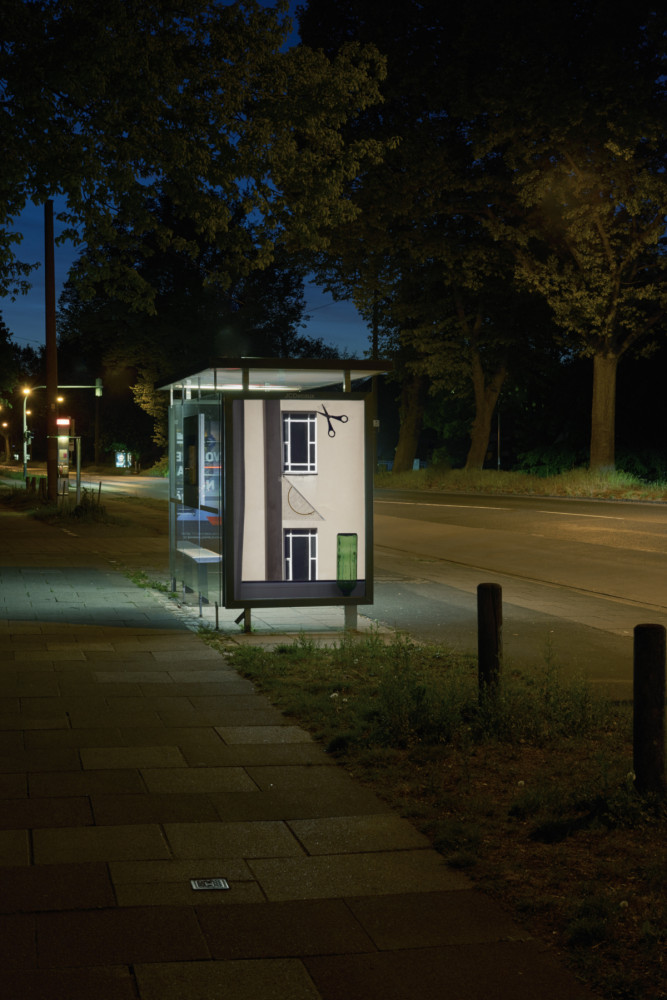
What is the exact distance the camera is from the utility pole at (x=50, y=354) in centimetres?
2862

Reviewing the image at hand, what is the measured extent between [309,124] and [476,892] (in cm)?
1415

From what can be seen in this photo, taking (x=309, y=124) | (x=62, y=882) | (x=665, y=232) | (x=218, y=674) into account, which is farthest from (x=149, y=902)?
(x=665, y=232)

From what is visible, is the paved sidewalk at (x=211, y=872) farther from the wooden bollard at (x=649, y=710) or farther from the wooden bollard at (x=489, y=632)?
the wooden bollard at (x=489, y=632)

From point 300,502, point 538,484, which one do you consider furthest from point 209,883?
point 538,484

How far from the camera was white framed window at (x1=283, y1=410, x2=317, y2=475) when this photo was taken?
10133 mm

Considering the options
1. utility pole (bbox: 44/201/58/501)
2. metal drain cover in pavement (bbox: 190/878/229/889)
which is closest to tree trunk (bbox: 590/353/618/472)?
utility pole (bbox: 44/201/58/501)

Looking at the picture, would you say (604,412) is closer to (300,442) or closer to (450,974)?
(300,442)

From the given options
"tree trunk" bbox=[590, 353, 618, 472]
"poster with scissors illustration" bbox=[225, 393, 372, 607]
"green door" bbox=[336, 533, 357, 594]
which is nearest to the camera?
"poster with scissors illustration" bbox=[225, 393, 372, 607]

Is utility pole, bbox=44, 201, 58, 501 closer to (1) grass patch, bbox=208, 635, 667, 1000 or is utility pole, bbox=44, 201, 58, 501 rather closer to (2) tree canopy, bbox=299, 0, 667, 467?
(2) tree canopy, bbox=299, 0, 667, 467

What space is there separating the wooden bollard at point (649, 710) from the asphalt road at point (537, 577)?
233cm

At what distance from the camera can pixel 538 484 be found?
121 ft

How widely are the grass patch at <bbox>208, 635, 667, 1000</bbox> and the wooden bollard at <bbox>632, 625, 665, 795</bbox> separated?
109 millimetres

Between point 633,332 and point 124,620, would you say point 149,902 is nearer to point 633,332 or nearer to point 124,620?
point 124,620

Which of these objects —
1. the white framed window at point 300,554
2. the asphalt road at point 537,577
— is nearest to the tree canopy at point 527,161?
the asphalt road at point 537,577
